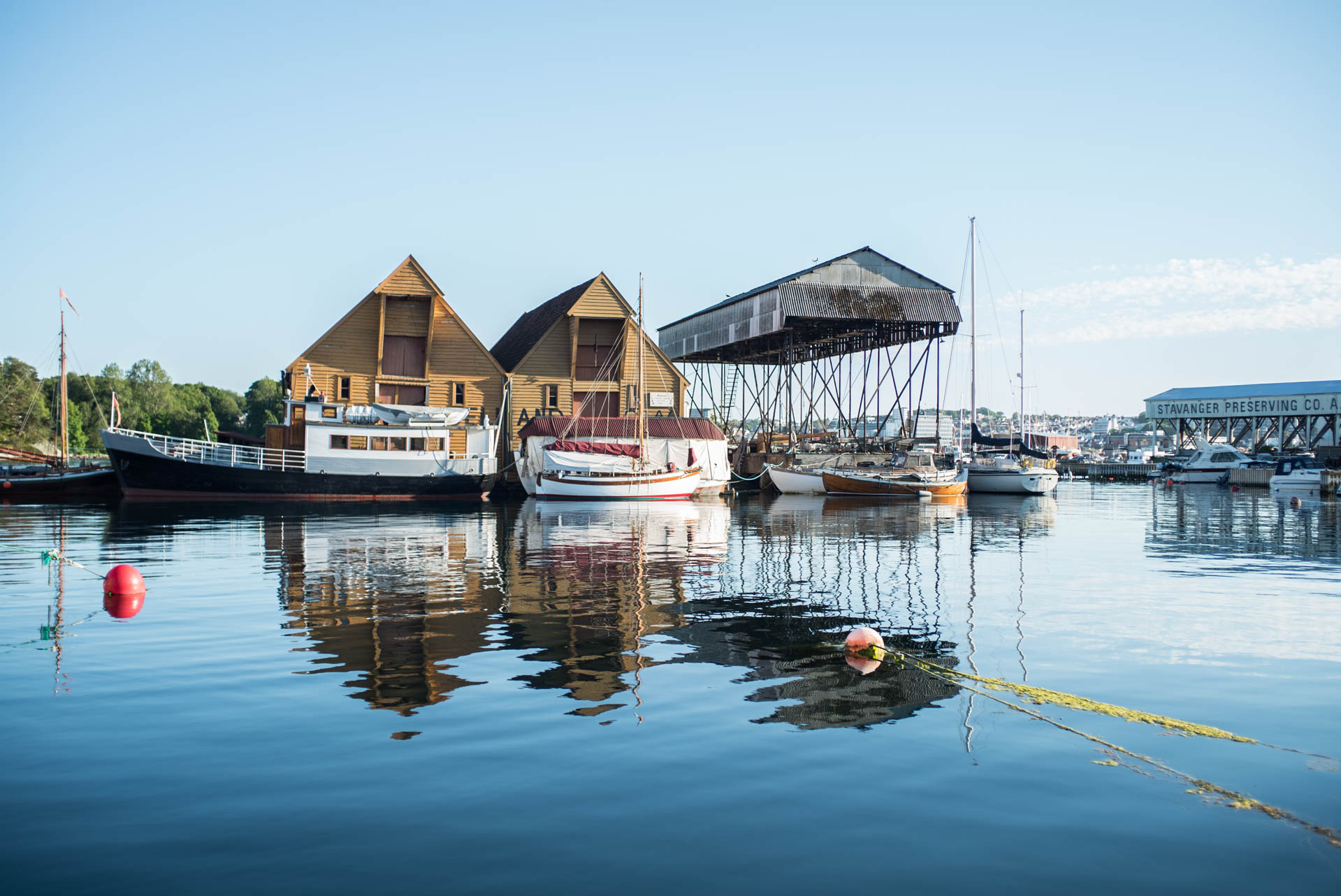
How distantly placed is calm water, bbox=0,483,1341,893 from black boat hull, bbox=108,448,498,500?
2706 centimetres

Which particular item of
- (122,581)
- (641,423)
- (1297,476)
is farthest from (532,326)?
(1297,476)

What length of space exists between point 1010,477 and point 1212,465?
36.2 metres

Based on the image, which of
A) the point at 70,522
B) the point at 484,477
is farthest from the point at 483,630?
the point at 484,477

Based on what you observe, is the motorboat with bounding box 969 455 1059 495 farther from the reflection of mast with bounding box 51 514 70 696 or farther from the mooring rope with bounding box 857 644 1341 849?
the reflection of mast with bounding box 51 514 70 696

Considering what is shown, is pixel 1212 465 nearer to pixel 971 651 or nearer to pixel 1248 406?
pixel 1248 406

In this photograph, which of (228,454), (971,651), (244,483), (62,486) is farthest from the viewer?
(62,486)

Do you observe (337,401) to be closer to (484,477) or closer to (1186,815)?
(484,477)

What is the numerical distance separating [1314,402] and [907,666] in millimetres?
97637

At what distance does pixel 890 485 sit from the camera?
52.8m

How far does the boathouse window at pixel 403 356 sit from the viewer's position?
53656mm

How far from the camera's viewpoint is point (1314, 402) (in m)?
88.3

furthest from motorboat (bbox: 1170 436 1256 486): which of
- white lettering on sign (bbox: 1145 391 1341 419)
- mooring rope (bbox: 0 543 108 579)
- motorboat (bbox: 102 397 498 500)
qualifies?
mooring rope (bbox: 0 543 108 579)

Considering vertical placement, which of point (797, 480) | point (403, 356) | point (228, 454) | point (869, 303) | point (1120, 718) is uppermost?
point (869, 303)

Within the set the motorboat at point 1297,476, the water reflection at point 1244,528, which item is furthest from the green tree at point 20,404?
the motorboat at point 1297,476
